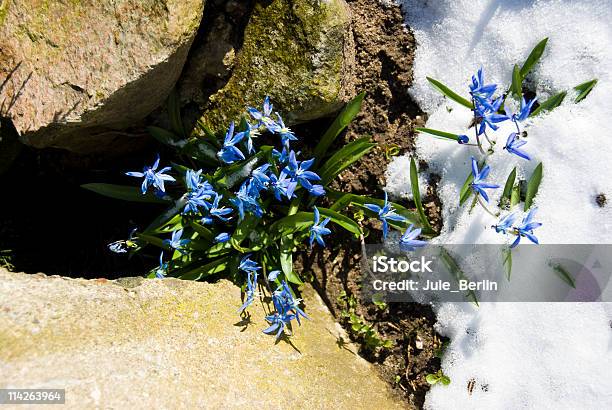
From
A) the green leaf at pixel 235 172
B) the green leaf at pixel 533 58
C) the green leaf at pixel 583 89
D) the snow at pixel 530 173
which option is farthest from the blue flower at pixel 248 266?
the green leaf at pixel 583 89

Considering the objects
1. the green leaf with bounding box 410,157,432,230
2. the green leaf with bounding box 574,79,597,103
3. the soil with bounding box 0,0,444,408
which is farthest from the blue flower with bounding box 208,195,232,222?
the green leaf with bounding box 574,79,597,103

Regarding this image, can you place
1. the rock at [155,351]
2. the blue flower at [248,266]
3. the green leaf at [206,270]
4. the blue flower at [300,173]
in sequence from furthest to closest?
the green leaf at [206,270]
the blue flower at [248,266]
the blue flower at [300,173]
the rock at [155,351]

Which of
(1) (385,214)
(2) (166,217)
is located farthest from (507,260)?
(2) (166,217)

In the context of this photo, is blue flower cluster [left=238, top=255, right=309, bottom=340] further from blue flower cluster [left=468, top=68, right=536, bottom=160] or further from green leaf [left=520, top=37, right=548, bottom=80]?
green leaf [left=520, top=37, right=548, bottom=80]

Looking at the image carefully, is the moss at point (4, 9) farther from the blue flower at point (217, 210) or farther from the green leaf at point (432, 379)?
the green leaf at point (432, 379)

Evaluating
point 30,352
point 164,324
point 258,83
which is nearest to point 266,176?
point 258,83

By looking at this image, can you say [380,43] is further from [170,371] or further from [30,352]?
[30,352]
